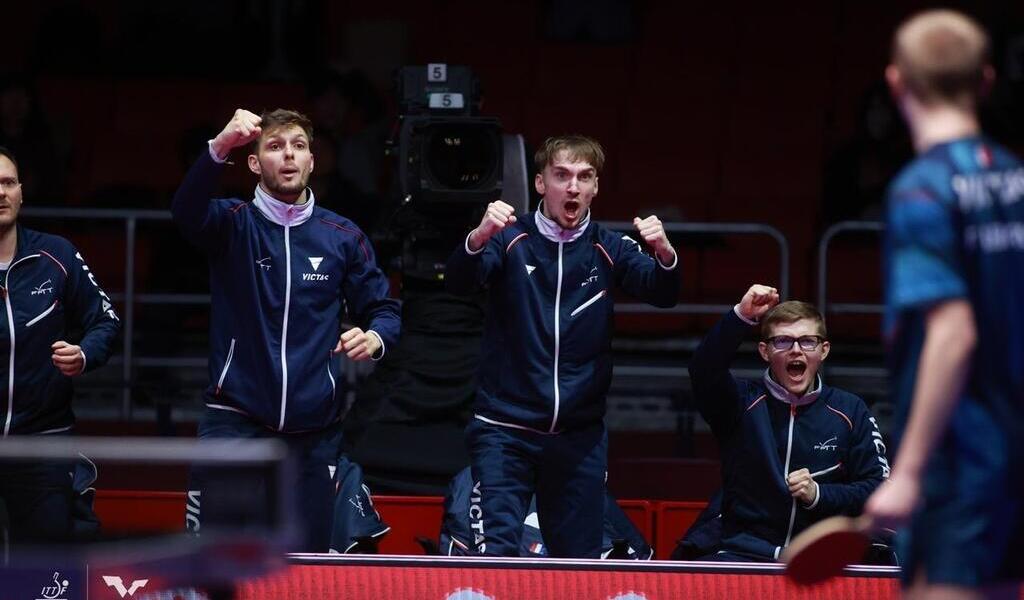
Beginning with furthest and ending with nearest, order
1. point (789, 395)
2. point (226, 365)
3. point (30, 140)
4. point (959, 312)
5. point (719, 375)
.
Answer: point (30, 140) < point (789, 395) < point (719, 375) < point (226, 365) < point (959, 312)

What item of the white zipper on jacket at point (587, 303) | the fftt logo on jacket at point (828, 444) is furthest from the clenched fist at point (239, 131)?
the fftt logo on jacket at point (828, 444)

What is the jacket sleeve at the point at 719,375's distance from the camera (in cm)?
626

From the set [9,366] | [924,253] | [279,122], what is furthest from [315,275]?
[924,253]

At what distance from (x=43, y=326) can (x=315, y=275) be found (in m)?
1.10

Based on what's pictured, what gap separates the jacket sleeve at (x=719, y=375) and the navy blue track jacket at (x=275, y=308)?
1.15m

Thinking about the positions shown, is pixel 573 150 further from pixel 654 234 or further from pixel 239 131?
pixel 239 131

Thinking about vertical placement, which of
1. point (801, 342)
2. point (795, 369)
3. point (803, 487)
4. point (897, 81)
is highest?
point (897, 81)

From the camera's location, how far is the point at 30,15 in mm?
12297

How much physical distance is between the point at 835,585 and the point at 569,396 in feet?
4.11

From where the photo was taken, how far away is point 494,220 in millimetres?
6031

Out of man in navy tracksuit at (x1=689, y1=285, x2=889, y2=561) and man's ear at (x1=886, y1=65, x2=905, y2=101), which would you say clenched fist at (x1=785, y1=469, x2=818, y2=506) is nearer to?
man in navy tracksuit at (x1=689, y1=285, x2=889, y2=561)

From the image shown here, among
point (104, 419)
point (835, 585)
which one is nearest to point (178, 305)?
point (104, 419)

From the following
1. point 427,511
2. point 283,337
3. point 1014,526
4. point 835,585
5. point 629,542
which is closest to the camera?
point 1014,526

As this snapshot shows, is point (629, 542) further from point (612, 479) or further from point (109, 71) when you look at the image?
point (109, 71)
